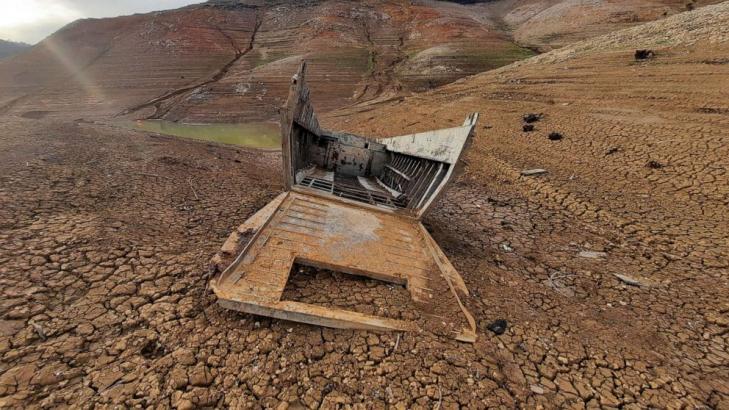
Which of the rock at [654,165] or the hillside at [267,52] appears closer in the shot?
the rock at [654,165]

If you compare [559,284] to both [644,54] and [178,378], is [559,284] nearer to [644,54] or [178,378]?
[178,378]

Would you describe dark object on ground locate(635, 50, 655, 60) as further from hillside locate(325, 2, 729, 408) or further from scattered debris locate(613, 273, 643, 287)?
scattered debris locate(613, 273, 643, 287)

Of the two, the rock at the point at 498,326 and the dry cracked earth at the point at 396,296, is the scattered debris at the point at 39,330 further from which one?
the rock at the point at 498,326

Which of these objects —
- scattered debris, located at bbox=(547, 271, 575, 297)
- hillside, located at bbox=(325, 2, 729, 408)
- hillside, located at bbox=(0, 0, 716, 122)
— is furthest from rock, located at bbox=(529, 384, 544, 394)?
hillside, located at bbox=(0, 0, 716, 122)

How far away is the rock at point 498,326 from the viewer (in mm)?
3537

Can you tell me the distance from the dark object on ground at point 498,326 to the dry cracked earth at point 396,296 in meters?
0.06

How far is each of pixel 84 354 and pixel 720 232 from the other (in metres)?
9.74

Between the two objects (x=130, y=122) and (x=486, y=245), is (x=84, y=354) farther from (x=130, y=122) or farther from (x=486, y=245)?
(x=130, y=122)

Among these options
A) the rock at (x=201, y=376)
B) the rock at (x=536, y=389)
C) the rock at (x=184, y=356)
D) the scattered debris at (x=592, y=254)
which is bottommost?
the rock at (x=536, y=389)

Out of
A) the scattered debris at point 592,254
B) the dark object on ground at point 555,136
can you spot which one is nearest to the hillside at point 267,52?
the dark object on ground at point 555,136

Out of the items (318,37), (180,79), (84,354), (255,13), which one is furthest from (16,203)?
(255,13)

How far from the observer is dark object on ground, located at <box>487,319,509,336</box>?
11.6 ft

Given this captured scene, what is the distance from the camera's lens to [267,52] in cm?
3862

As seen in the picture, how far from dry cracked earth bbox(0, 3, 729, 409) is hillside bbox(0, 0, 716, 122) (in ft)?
58.3
